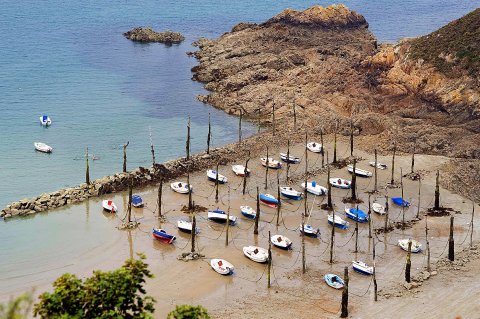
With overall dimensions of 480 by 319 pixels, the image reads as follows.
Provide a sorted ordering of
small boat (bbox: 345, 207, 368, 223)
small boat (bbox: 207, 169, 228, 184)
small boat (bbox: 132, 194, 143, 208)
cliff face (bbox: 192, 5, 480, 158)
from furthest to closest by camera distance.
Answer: cliff face (bbox: 192, 5, 480, 158)
small boat (bbox: 207, 169, 228, 184)
small boat (bbox: 132, 194, 143, 208)
small boat (bbox: 345, 207, 368, 223)

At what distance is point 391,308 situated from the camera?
165 feet

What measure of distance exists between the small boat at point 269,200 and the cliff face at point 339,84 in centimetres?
1807

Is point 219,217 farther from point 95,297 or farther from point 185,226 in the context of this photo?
point 95,297

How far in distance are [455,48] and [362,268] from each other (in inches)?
1746

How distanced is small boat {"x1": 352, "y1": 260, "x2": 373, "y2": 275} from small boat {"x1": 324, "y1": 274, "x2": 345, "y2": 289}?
2553mm

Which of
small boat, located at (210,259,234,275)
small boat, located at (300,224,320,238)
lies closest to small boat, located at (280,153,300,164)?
small boat, located at (300,224,320,238)

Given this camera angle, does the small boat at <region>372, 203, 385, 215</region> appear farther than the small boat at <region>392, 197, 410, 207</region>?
No

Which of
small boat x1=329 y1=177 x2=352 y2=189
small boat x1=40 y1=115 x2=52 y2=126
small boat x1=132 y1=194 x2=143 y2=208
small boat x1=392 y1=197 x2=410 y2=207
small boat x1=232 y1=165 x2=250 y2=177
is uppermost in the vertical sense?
small boat x1=40 y1=115 x2=52 y2=126

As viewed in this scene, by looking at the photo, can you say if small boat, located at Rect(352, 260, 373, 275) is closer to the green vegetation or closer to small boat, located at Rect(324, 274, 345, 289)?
small boat, located at Rect(324, 274, 345, 289)

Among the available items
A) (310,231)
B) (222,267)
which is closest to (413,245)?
(310,231)

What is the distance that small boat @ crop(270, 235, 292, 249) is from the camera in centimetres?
5984

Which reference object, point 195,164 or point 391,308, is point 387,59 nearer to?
point 195,164

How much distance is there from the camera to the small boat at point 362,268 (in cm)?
5572

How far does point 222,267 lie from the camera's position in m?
55.3
